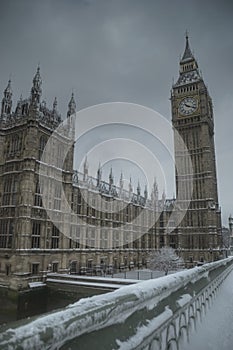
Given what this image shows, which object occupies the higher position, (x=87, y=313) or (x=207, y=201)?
(x=207, y=201)

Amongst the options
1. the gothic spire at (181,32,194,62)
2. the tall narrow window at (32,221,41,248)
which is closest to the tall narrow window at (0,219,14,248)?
the tall narrow window at (32,221,41,248)

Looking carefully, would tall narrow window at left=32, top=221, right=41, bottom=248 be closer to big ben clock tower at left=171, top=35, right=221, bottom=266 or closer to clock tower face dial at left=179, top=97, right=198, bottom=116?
big ben clock tower at left=171, top=35, right=221, bottom=266

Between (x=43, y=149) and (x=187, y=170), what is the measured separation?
145ft

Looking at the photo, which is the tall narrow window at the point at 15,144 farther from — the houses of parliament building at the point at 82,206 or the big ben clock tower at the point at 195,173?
the big ben clock tower at the point at 195,173

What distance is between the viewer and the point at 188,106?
73.3m

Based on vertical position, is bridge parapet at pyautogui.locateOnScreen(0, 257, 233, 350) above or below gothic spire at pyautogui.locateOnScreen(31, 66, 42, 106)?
below

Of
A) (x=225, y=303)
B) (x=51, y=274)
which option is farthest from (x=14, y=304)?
(x=225, y=303)

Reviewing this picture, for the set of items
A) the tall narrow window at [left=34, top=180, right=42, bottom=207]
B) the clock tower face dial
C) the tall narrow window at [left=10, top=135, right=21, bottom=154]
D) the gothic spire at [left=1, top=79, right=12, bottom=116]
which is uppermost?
the clock tower face dial

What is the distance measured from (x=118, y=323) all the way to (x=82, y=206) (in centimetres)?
4268

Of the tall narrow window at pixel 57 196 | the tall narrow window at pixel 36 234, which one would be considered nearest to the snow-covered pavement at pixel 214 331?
the tall narrow window at pixel 36 234

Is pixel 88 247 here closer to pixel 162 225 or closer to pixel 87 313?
pixel 162 225

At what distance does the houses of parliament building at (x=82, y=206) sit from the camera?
3329 cm

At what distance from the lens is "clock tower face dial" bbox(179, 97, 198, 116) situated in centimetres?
7247

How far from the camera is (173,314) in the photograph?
152 inches
